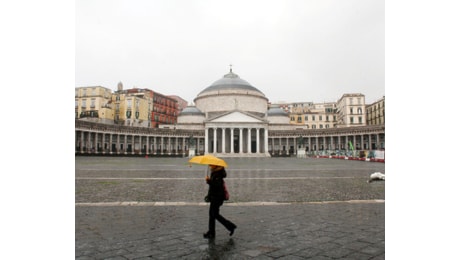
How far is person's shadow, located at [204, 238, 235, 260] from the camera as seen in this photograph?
3947 mm

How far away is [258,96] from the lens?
78.3m

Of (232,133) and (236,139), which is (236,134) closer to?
(236,139)

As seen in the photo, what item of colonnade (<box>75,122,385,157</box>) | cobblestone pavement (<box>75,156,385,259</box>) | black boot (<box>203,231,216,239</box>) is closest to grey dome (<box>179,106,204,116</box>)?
colonnade (<box>75,122,385,157</box>)

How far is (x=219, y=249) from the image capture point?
13.9 feet

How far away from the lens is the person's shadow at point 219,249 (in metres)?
3.95

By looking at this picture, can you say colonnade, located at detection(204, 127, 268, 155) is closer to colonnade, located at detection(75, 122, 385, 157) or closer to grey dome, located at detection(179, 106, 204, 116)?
colonnade, located at detection(75, 122, 385, 157)

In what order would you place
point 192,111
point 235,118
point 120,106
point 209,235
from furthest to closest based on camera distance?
point 192,111
point 120,106
point 235,118
point 209,235

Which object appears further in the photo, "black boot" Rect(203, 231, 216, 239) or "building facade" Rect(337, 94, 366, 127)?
"building facade" Rect(337, 94, 366, 127)

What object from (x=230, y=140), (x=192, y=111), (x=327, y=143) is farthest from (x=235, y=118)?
(x=327, y=143)

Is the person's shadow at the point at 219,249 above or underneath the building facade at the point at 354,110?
underneath

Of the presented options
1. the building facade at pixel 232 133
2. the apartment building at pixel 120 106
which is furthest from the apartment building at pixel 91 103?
the building facade at pixel 232 133

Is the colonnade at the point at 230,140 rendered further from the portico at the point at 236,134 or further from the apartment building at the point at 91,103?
the apartment building at the point at 91,103
